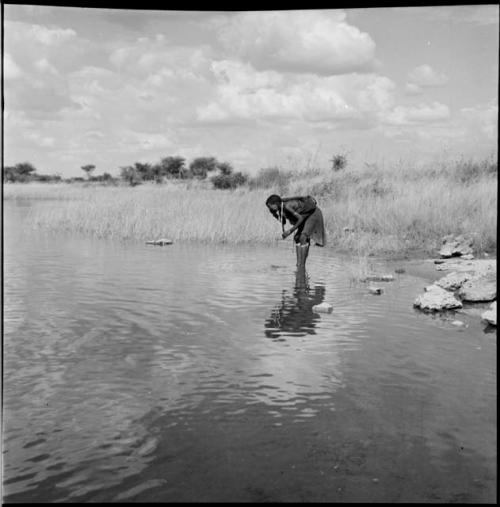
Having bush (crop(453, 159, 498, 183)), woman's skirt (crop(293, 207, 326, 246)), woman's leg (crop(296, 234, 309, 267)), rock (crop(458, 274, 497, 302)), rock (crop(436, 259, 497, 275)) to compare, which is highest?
bush (crop(453, 159, 498, 183))

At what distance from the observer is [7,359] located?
5.41 m

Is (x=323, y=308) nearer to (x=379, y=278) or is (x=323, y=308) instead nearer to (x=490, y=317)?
(x=490, y=317)

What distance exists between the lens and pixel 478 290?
792cm

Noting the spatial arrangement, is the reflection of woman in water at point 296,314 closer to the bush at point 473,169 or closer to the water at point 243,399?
the water at point 243,399

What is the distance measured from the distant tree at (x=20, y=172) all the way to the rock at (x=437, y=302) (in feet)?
171

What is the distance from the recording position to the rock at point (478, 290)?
785 centimetres

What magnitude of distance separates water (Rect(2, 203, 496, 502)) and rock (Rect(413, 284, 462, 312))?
273 millimetres

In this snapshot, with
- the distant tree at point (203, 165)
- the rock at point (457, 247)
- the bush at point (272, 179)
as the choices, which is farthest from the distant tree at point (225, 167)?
the rock at point (457, 247)

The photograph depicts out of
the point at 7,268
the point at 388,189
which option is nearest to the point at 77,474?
the point at 7,268

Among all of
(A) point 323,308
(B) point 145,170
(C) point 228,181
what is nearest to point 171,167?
(B) point 145,170

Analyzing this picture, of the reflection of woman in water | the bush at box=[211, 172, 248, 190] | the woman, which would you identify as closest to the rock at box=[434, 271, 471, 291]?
the reflection of woman in water

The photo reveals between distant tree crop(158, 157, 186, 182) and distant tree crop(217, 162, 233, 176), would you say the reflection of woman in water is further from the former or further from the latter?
distant tree crop(158, 157, 186, 182)

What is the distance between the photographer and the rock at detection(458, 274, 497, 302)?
785 cm

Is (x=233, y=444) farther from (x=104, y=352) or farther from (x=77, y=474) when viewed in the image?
(x=104, y=352)
